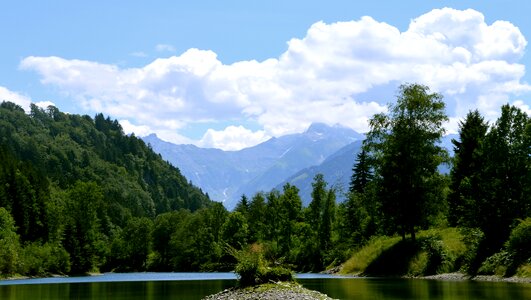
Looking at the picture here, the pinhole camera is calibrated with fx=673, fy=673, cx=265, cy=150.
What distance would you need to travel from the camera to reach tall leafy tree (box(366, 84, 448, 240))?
3019 inches

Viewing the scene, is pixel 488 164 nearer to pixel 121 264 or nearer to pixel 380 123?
pixel 380 123

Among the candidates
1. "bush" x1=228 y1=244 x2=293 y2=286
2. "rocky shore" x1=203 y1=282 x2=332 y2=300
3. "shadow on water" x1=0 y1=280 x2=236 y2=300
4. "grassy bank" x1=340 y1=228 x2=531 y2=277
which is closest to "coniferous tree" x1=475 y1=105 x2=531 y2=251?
"grassy bank" x1=340 y1=228 x2=531 y2=277

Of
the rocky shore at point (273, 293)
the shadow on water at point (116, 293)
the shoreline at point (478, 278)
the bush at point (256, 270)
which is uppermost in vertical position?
the bush at point (256, 270)

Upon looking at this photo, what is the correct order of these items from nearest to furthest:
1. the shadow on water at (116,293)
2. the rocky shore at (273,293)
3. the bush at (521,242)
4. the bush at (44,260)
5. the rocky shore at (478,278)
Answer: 1. the rocky shore at (273,293)
2. the shadow on water at (116,293)
3. the rocky shore at (478,278)
4. the bush at (521,242)
5. the bush at (44,260)

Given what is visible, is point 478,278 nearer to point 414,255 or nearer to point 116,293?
point 414,255

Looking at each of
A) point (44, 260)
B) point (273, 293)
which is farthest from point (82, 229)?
point (273, 293)

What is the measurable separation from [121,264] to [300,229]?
74750 mm

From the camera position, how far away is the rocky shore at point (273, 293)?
116ft

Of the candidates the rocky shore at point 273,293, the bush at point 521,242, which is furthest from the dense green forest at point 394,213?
the rocky shore at point 273,293

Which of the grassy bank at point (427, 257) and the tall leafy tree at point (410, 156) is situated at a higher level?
the tall leafy tree at point (410, 156)

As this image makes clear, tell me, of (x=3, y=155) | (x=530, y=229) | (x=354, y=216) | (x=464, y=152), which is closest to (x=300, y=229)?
(x=354, y=216)

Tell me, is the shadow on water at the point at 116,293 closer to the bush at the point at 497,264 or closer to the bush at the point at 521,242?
the bush at the point at 497,264

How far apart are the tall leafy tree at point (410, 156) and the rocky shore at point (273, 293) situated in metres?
38.0

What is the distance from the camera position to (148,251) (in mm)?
190500
